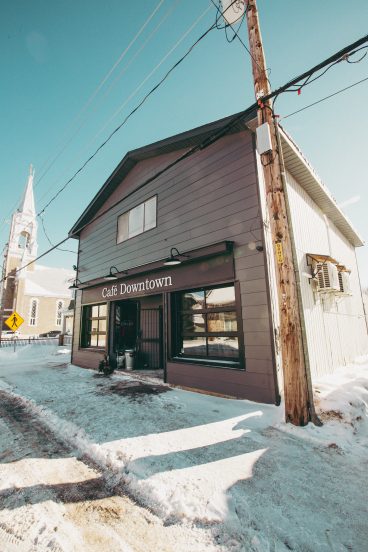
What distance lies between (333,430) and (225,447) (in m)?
1.80

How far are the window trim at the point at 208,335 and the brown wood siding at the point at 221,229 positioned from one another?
135 millimetres

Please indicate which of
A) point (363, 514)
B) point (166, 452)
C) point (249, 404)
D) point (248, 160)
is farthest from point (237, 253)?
point (363, 514)

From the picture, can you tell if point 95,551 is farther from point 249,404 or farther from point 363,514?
point 249,404

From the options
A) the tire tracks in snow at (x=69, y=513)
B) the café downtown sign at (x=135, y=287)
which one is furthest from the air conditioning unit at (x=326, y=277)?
the tire tracks in snow at (x=69, y=513)

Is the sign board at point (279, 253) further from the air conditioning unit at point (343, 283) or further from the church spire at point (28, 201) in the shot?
the church spire at point (28, 201)

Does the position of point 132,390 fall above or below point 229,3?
below

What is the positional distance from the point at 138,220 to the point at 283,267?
6.87 m

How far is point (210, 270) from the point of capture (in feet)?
22.3

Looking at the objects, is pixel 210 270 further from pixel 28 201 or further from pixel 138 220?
pixel 28 201

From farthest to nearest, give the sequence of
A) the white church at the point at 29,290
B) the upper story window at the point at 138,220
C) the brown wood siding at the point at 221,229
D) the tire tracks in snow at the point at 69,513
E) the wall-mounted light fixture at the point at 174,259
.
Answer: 1. the white church at the point at 29,290
2. the upper story window at the point at 138,220
3. the wall-mounted light fixture at the point at 174,259
4. the brown wood siding at the point at 221,229
5. the tire tracks in snow at the point at 69,513

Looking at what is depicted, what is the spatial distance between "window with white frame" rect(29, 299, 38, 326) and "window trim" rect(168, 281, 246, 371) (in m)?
39.4

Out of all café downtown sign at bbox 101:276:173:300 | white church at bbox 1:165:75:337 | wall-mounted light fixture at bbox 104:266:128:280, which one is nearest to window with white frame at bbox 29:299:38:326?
white church at bbox 1:165:75:337

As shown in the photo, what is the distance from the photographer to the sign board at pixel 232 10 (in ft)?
17.6

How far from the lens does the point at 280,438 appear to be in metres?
3.87
